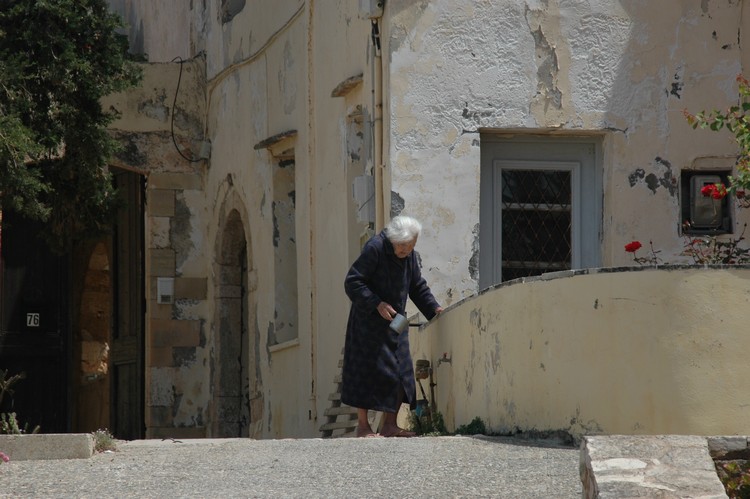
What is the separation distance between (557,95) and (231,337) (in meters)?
7.77

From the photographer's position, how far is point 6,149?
47.5ft

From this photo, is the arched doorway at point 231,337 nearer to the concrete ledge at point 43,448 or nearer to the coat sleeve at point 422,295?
the coat sleeve at point 422,295

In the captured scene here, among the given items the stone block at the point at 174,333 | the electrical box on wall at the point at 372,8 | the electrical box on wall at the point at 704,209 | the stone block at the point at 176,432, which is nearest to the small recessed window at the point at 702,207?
the electrical box on wall at the point at 704,209

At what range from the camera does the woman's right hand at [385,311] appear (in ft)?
33.9

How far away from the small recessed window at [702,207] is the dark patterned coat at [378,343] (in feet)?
11.0

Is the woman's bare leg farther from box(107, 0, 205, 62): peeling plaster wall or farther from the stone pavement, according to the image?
box(107, 0, 205, 62): peeling plaster wall

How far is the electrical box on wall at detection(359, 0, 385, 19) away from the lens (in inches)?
508

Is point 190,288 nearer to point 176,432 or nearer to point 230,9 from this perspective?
point 176,432

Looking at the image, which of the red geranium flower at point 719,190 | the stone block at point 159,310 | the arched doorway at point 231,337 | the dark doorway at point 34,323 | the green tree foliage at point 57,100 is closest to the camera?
the red geranium flower at point 719,190

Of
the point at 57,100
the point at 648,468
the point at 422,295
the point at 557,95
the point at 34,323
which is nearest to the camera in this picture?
the point at 648,468

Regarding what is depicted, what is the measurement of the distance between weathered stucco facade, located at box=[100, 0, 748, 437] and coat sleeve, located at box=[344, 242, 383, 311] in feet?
5.35

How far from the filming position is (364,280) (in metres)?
10.5

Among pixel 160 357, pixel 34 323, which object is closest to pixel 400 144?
pixel 160 357

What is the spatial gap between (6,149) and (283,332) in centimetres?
400
